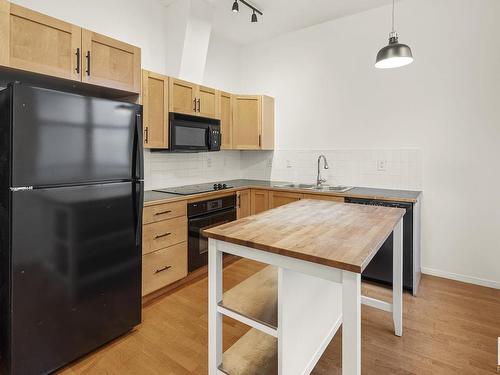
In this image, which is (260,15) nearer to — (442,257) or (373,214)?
(373,214)

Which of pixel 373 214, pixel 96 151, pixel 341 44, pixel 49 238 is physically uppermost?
pixel 341 44

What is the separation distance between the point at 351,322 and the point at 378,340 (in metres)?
1.19

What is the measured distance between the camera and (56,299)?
1.65 metres

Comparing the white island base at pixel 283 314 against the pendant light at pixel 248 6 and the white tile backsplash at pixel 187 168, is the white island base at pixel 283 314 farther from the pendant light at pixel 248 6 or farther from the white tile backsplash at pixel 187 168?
the pendant light at pixel 248 6

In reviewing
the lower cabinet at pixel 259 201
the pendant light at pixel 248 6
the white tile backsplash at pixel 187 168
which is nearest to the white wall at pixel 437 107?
the pendant light at pixel 248 6

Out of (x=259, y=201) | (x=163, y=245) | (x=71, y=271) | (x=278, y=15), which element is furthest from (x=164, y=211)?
(x=278, y=15)

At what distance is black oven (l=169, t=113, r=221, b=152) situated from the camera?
2.96 meters

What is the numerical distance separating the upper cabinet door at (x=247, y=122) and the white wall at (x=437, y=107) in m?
0.80

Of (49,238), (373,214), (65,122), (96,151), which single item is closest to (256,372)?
(373,214)

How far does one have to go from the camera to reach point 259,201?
143 inches

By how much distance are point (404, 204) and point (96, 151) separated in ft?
8.44

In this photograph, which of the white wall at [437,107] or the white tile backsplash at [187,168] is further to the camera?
the white tile backsplash at [187,168]

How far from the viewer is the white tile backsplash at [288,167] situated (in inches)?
125

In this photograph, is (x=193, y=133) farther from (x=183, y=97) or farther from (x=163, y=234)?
(x=163, y=234)
